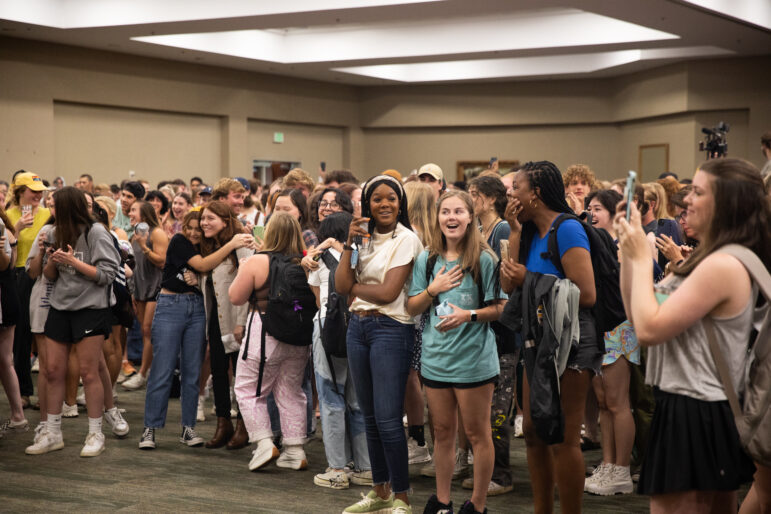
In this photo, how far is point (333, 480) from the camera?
480 cm

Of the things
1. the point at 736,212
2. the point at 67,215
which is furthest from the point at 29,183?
the point at 736,212

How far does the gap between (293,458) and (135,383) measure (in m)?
2.93

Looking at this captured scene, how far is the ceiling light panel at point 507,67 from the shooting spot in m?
16.0

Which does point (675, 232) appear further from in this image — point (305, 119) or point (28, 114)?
point (305, 119)

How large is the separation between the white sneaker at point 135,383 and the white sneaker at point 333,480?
129 inches

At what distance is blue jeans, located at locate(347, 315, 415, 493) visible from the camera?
3951mm

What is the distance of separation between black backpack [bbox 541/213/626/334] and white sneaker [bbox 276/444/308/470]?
225 centimetres

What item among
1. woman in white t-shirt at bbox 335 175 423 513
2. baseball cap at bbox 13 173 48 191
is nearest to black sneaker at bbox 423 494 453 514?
woman in white t-shirt at bbox 335 175 423 513

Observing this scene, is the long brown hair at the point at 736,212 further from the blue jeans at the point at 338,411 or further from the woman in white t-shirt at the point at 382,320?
the blue jeans at the point at 338,411

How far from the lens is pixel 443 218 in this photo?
3.94 m

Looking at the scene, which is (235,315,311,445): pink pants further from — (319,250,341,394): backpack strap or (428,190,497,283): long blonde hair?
(428,190,497,283): long blonde hair

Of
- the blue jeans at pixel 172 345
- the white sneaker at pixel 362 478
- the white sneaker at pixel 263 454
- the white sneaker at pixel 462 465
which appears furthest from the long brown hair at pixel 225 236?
the white sneaker at pixel 462 465

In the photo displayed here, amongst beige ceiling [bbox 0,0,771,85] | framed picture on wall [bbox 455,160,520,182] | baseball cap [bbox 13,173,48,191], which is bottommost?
baseball cap [bbox 13,173,48,191]

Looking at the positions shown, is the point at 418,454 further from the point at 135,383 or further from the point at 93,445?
the point at 135,383
